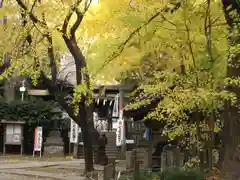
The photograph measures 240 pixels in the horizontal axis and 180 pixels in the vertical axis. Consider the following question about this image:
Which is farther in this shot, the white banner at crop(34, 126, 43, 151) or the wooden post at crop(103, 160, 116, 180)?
the white banner at crop(34, 126, 43, 151)

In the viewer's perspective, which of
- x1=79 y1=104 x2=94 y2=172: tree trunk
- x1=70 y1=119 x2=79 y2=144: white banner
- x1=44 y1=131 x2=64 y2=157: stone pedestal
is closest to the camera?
x1=79 y1=104 x2=94 y2=172: tree trunk

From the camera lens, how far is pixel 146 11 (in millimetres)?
9250

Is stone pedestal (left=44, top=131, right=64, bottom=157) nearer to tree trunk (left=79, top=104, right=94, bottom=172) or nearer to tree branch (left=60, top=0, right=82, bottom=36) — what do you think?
tree trunk (left=79, top=104, right=94, bottom=172)

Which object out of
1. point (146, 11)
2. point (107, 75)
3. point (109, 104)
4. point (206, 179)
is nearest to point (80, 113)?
point (107, 75)

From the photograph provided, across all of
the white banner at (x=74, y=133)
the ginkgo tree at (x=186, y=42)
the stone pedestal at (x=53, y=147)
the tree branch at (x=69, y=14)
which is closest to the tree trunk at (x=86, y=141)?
the tree branch at (x=69, y=14)

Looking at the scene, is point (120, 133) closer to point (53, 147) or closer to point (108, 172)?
point (53, 147)

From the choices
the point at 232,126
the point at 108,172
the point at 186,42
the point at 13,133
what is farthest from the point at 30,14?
the point at 13,133

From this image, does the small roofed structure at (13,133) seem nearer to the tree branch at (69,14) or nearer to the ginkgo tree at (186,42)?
the tree branch at (69,14)

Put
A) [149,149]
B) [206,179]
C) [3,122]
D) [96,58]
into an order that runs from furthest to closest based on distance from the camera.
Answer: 1. [3,122]
2. [149,149]
3. [96,58]
4. [206,179]

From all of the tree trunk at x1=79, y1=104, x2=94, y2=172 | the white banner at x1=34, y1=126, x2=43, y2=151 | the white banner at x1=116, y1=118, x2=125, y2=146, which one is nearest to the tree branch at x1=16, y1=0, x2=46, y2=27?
the tree trunk at x1=79, y1=104, x2=94, y2=172

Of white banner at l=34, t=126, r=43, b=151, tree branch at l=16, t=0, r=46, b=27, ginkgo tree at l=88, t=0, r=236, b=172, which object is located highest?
tree branch at l=16, t=0, r=46, b=27

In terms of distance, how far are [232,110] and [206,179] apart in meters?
1.56

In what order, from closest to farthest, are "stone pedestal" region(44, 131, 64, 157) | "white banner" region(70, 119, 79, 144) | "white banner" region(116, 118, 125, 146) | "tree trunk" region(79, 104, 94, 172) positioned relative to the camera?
"tree trunk" region(79, 104, 94, 172) → "white banner" region(116, 118, 125, 146) → "white banner" region(70, 119, 79, 144) → "stone pedestal" region(44, 131, 64, 157)

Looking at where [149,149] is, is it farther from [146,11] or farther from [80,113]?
[146,11]
